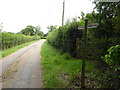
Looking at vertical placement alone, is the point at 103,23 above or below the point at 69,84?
above

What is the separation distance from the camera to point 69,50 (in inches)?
340

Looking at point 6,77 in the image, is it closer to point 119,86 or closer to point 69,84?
point 69,84

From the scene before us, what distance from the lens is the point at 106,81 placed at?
328cm

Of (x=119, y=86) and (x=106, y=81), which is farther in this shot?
(x=106, y=81)

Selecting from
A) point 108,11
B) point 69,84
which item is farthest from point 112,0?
point 69,84

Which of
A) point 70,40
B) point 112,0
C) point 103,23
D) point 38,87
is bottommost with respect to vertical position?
point 38,87

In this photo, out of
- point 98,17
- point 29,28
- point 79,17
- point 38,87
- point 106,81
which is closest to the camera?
point 106,81

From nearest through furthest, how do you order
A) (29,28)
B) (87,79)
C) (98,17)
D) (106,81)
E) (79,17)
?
(106,81), (87,79), (98,17), (79,17), (29,28)

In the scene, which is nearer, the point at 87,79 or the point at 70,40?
the point at 87,79

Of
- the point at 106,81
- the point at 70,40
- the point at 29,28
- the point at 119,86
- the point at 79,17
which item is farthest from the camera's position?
the point at 29,28

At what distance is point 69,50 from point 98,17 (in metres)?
4.00

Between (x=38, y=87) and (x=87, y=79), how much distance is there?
200 centimetres

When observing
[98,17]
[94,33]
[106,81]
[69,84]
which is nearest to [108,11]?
[98,17]

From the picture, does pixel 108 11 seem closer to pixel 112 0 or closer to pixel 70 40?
pixel 112 0
